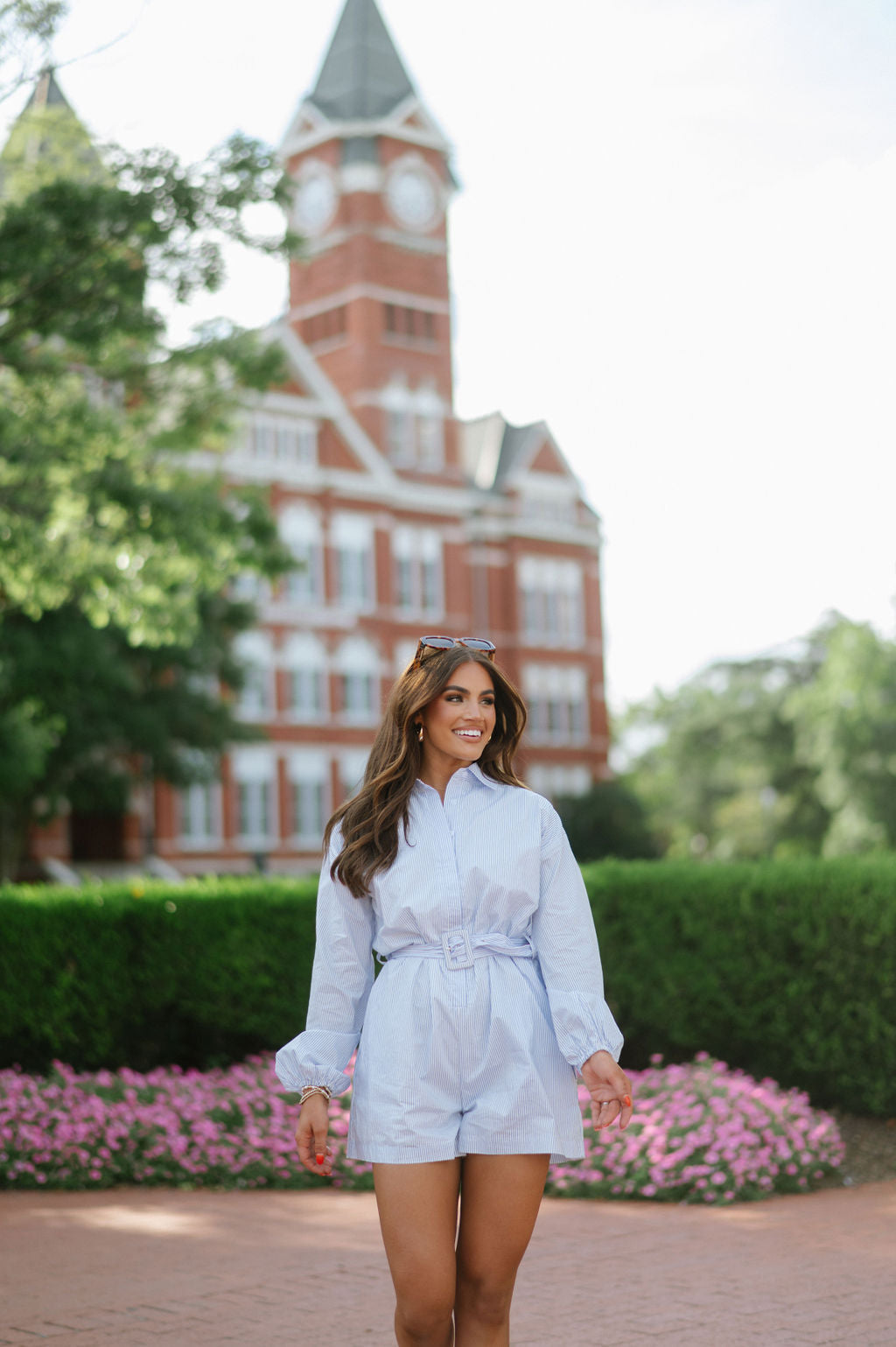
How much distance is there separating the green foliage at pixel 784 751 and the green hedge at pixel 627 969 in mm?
33217

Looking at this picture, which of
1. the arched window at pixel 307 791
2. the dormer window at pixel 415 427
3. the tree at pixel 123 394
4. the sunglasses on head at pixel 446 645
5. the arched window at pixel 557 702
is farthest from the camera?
the arched window at pixel 557 702

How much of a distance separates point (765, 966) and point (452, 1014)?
23.6 ft

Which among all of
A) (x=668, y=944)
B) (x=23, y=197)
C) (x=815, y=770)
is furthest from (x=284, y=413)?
(x=668, y=944)

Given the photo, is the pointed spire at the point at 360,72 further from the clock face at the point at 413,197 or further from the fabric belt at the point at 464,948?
the fabric belt at the point at 464,948

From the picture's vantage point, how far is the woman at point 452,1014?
3.44 meters

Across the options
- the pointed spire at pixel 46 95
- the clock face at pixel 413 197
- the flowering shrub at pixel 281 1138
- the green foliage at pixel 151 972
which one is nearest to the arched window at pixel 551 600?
the clock face at pixel 413 197

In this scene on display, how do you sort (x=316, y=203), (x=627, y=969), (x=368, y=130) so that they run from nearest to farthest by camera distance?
(x=627, y=969) → (x=368, y=130) → (x=316, y=203)

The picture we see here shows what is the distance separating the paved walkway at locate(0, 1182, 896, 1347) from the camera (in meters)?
5.54

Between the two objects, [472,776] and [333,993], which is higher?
[472,776]

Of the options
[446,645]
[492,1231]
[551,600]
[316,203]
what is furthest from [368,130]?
[492,1231]

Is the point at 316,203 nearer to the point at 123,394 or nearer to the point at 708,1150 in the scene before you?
the point at 123,394

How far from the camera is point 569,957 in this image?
361 centimetres

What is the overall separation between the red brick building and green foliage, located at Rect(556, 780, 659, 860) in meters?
2.38

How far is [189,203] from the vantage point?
13633 millimetres
